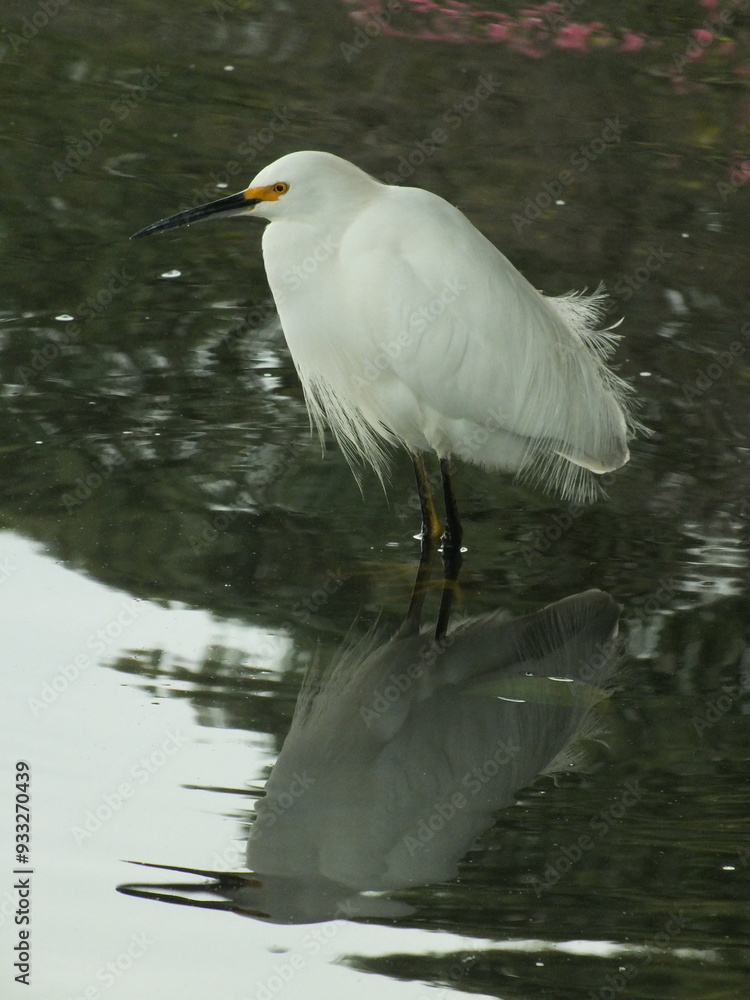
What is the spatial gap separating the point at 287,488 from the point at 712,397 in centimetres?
145

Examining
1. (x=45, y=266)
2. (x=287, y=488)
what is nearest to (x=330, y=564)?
(x=287, y=488)

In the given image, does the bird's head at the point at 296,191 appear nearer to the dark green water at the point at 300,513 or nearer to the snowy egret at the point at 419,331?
the snowy egret at the point at 419,331

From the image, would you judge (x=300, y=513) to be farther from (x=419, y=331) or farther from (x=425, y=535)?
(x=419, y=331)

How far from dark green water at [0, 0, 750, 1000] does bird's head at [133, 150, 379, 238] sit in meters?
0.80

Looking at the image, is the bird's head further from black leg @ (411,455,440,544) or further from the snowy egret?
black leg @ (411,455,440,544)

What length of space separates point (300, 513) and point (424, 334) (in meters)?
0.61

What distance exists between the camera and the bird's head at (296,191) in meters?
3.05

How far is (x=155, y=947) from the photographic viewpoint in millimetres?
2154

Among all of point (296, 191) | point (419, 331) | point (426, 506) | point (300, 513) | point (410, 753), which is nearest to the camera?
point (410, 753)

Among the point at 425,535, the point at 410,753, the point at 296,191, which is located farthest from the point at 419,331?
the point at 410,753

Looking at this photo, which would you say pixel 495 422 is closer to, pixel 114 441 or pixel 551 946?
pixel 114 441

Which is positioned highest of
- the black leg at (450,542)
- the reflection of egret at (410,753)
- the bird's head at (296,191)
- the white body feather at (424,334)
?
the bird's head at (296,191)

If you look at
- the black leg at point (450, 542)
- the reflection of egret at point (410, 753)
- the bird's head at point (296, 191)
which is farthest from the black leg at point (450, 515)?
the bird's head at point (296, 191)

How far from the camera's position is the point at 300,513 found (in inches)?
139
